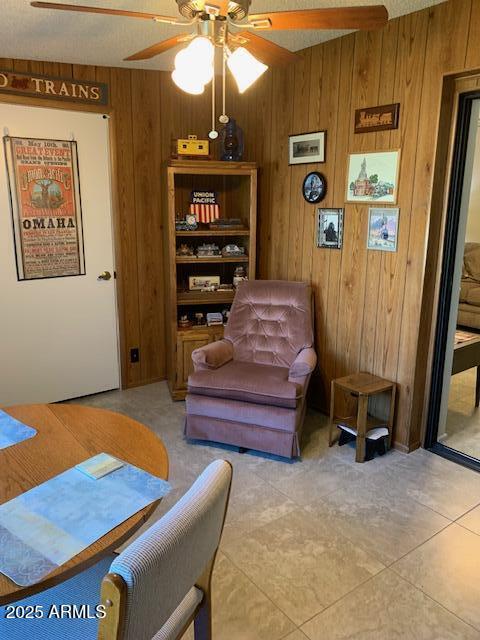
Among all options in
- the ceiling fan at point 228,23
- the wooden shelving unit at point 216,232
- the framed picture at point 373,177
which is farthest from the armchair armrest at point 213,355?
the ceiling fan at point 228,23

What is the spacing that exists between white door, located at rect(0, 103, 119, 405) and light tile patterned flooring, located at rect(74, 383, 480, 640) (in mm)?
1033

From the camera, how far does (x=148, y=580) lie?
89 centimetres

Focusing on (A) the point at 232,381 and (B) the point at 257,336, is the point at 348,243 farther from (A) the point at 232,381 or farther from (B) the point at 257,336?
(A) the point at 232,381

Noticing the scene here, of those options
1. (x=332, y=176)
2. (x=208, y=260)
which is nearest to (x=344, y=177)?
(x=332, y=176)

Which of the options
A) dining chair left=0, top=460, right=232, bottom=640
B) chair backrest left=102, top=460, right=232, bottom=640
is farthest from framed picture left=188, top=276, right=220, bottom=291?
chair backrest left=102, top=460, right=232, bottom=640

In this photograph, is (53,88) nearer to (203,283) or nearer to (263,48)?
(203,283)

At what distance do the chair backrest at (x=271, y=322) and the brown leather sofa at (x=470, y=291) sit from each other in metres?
2.70

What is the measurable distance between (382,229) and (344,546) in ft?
5.83

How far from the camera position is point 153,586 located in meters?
0.91

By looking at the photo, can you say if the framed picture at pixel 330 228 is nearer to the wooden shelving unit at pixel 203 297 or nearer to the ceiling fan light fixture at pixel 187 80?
the wooden shelving unit at pixel 203 297

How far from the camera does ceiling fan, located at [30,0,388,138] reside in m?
1.61

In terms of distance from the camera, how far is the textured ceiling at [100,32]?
2.32 meters

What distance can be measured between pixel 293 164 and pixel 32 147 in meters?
1.79

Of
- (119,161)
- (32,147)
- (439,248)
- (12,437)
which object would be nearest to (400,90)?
(439,248)
